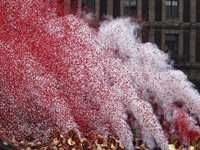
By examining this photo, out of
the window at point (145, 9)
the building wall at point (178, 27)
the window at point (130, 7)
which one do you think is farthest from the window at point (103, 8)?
the window at point (145, 9)

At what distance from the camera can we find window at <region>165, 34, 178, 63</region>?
4184cm

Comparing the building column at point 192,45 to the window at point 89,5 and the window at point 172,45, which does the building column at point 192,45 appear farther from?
the window at point 89,5

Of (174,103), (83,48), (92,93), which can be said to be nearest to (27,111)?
(92,93)

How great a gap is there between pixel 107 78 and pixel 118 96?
755mm

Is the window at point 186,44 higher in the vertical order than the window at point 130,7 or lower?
lower

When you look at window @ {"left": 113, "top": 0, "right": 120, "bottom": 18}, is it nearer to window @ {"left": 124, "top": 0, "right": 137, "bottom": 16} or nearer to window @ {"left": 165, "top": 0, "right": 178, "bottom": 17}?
window @ {"left": 124, "top": 0, "right": 137, "bottom": 16}

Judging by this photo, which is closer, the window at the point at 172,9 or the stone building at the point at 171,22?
the stone building at the point at 171,22

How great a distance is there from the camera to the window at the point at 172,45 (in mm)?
41844

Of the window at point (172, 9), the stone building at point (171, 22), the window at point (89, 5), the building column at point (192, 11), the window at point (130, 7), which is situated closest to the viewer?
the window at point (89, 5)

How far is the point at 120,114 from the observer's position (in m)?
22.1

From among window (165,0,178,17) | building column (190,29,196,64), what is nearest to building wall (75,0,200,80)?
building column (190,29,196,64)

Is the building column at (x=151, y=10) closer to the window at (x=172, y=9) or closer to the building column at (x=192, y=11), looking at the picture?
the window at (x=172, y=9)

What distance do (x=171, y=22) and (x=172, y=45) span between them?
4.75 ft

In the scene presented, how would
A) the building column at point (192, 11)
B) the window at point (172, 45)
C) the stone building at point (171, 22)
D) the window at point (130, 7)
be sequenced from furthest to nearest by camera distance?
the building column at point (192, 11) < the window at point (130, 7) < the window at point (172, 45) < the stone building at point (171, 22)
